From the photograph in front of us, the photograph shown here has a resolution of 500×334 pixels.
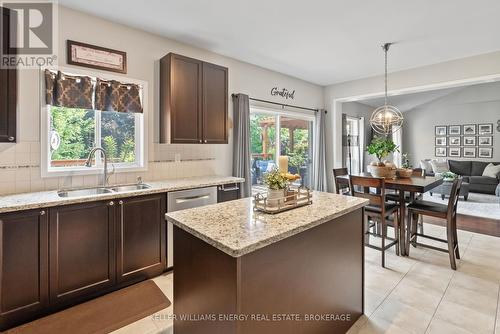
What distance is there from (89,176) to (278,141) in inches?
125

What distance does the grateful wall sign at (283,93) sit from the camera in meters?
4.78

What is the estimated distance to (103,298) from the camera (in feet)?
7.81

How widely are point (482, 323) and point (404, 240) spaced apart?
1305mm

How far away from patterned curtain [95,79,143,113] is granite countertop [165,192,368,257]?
6.04ft

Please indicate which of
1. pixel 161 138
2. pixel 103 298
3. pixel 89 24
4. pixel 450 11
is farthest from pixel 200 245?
pixel 450 11

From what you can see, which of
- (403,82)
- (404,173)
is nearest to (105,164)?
(404,173)

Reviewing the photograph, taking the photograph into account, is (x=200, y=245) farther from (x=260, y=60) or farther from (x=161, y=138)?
(x=260, y=60)

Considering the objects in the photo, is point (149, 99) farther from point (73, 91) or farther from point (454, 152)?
point (454, 152)

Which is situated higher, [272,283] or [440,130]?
[440,130]

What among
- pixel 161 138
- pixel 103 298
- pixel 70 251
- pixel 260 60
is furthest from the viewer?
pixel 260 60

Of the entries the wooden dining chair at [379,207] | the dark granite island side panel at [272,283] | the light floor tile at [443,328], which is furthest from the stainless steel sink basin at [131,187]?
the light floor tile at [443,328]

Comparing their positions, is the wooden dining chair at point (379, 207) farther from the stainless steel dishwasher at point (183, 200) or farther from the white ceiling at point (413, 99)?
the white ceiling at point (413, 99)

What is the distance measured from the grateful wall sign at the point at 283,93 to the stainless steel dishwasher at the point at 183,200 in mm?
2450

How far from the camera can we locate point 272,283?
1.41m
